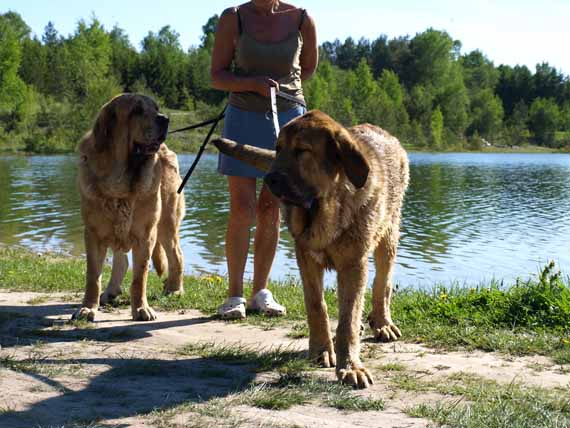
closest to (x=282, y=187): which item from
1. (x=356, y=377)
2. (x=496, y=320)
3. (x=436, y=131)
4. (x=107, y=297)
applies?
(x=356, y=377)

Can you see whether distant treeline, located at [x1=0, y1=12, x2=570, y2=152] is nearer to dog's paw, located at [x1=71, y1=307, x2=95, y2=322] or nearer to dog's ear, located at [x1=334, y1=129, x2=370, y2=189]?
dog's paw, located at [x1=71, y1=307, x2=95, y2=322]

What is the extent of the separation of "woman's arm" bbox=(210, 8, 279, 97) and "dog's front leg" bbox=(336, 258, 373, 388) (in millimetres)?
2130

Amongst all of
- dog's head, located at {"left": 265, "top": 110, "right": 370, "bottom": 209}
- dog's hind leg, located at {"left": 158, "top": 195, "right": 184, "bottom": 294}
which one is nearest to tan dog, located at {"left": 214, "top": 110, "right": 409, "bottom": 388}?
dog's head, located at {"left": 265, "top": 110, "right": 370, "bottom": 209}

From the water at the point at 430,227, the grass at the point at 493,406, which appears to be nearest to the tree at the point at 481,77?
the water at the point at 430,227

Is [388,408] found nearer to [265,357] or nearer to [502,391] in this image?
[502,391]

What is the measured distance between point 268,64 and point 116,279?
8.56ft

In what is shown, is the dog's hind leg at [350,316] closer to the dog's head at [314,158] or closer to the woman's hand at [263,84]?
the dog's head at [314,158]

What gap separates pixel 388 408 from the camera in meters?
3.71

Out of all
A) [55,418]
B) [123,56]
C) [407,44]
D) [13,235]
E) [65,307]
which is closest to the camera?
[55,418]

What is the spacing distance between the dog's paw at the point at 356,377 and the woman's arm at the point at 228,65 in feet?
8.93

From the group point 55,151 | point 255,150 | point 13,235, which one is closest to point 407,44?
point 55,151

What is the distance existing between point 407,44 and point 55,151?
91277 millimetres

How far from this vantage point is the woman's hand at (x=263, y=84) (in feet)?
19.5

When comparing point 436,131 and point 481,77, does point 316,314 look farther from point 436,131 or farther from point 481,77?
point 481,77
